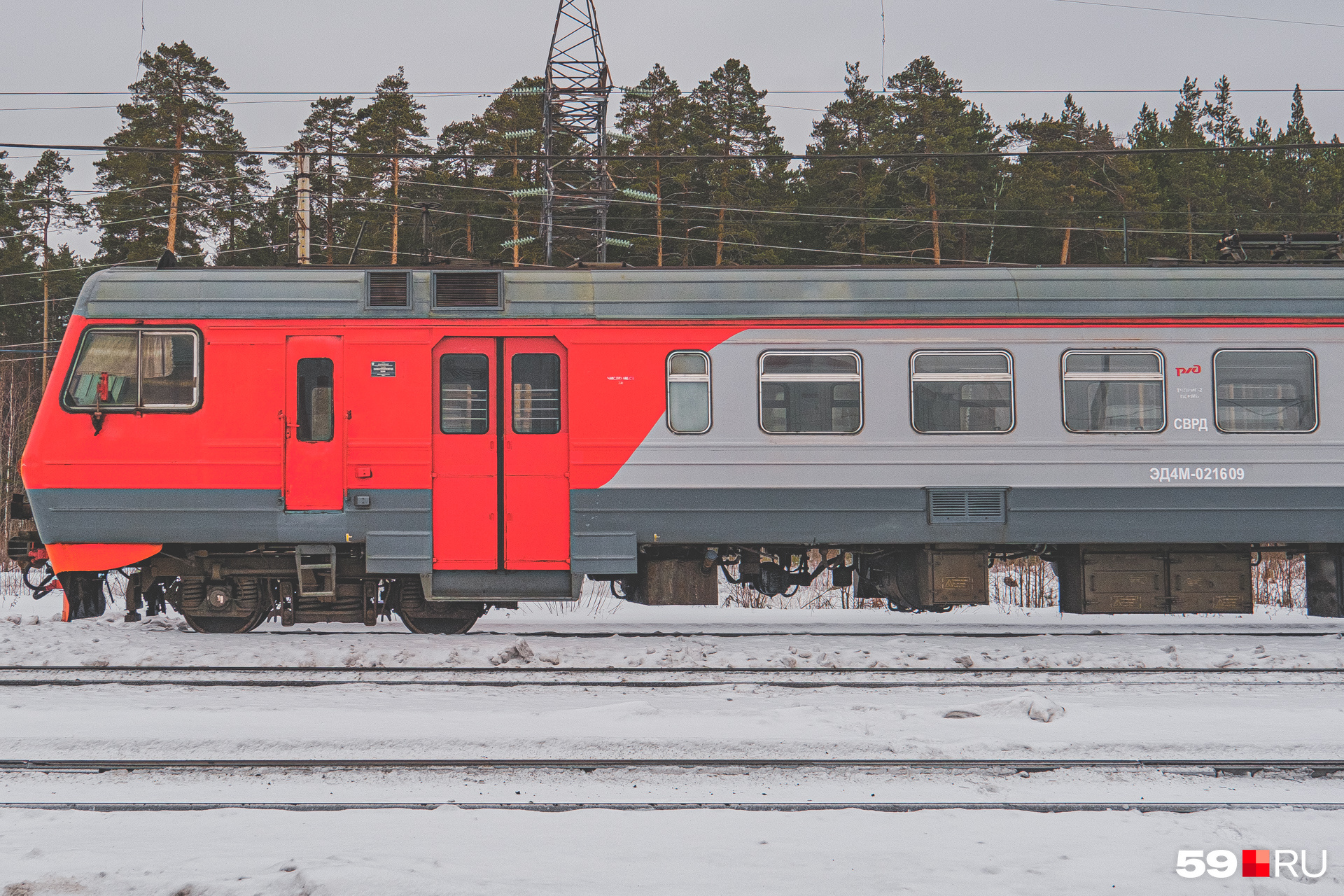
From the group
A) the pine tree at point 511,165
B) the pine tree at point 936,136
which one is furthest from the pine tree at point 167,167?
the pine tree at point 936,136

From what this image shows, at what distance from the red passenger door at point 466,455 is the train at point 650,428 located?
0.03 metres

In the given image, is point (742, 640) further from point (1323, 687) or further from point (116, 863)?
point (116, 863)

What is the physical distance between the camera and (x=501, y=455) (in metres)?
9.14

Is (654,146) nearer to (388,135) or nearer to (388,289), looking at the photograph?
(388,135)

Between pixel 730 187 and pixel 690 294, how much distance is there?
22.2m

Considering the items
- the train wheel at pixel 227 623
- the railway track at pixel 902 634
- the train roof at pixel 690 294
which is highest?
the train roof at pixel 690 294

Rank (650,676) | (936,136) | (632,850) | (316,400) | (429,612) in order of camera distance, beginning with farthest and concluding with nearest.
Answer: (936,136) < (429,612) < (316,400) < (650,676) < (632,850)

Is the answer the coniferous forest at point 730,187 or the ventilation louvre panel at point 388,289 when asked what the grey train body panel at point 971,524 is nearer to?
the ventilation louvre panel at point 388,289

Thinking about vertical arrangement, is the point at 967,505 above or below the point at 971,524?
above

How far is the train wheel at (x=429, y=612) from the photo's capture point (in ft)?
31.2

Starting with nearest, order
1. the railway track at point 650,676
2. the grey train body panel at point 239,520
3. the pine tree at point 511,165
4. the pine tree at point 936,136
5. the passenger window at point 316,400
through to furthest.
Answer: the railway track at point 650,676 → the grey train body panel at point 239,520 → the passenger window at point 316,400 → the pine tree at point 936,136 → the pine tree at point 511,165

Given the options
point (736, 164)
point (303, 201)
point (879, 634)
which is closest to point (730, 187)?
point (736, 164)

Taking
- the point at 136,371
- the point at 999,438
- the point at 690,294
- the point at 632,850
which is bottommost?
the point at 632,850

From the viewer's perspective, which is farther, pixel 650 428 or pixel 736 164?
pixel 736 164
